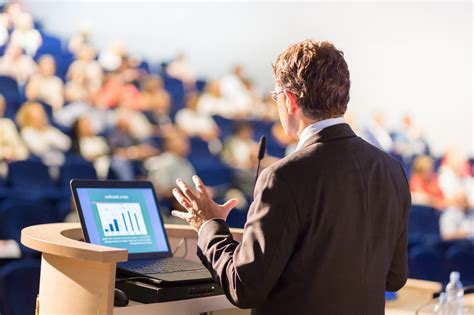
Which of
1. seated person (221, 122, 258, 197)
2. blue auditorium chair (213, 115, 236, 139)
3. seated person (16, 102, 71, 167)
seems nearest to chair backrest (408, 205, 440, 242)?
seated person (221, 122, 258, 197)

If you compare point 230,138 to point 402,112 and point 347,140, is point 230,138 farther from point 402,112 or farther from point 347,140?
point 347,140

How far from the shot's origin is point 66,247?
1437 mm

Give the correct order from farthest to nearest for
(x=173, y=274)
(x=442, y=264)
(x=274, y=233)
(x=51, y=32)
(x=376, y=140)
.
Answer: (x=376, y=140)
(x=51, y=32)
(x=442, y=264)
(x=173, y=274)
(x=274, y=233)

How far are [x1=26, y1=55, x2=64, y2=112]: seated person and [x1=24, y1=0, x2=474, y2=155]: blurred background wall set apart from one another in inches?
71.0

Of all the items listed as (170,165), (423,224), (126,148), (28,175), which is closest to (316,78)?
(28,175)

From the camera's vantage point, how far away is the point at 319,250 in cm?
138

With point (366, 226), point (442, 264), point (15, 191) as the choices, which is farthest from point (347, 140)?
point (442, 264)

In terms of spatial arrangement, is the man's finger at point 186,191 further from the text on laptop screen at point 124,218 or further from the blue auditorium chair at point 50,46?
the blue auditorium chair at point 50,46

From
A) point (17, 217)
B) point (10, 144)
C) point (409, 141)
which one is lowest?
point (409, 141)

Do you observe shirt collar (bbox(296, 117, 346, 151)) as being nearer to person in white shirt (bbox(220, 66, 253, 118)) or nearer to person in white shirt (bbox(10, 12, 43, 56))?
person in white shirt (bbox(10, 12, 43, 56))

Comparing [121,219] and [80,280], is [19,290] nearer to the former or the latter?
[121,219]

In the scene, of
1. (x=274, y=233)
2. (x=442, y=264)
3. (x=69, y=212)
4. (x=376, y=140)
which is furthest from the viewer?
(x=376, y=140)

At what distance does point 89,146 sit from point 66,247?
439 cm

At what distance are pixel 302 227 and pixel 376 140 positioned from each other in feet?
18.8
